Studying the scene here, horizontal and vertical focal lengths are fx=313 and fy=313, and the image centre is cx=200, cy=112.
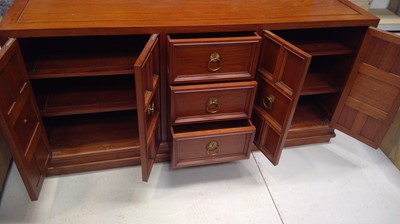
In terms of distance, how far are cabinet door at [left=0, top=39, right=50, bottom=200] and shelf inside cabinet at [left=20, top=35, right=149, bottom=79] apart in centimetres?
9

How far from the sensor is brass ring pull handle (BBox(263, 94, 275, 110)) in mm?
1200

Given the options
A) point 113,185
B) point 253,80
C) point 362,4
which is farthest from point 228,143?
point 362,4

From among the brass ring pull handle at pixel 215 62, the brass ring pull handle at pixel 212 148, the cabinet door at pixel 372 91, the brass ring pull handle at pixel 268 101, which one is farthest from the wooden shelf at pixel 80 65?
the cabinet door at pixel 372 91

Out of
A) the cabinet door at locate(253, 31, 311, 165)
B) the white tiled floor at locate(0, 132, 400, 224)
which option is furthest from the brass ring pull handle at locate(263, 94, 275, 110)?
the white tiled floor at locate(0, 132, 400, 224)

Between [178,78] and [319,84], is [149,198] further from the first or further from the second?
[319,84]

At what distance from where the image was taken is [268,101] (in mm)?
1229

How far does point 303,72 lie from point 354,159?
739 mm

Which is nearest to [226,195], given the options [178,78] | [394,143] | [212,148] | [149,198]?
[212,148]

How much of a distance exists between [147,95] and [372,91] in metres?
0.93

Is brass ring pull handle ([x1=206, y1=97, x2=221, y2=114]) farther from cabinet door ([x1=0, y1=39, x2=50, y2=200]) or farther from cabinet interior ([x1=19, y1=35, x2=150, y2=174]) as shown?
cabinet door ([x1=0, y1=39, x2=50, y2=200])

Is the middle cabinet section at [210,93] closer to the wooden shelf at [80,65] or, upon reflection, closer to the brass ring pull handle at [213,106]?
the brass ring pull handle at [213,106]

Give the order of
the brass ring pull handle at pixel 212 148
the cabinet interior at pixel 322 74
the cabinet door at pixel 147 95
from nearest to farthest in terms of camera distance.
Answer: the cabinet door at pixel 147 95 < the brass ring pull handle at pixel 212 148 < the cabinet interior at pixel 322 74

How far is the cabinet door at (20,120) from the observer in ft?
2.92

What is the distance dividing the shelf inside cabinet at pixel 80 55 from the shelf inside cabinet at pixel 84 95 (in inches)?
6.5
